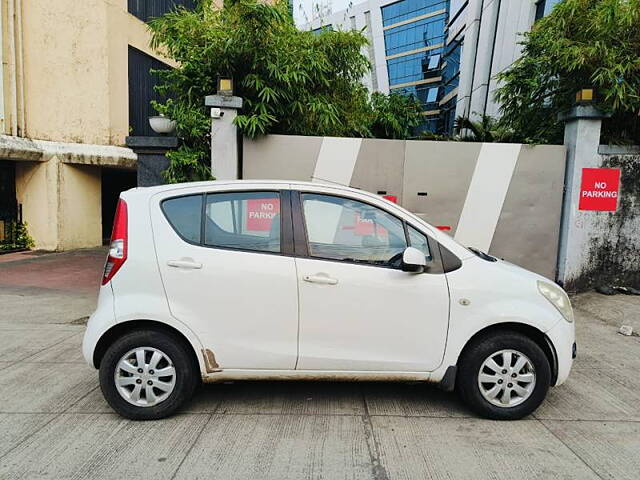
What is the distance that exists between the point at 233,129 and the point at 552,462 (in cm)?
576

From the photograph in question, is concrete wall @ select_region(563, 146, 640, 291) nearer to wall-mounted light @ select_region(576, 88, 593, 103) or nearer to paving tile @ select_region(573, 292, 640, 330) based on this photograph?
paving tile @ select_region(573, 292, 640, 330)

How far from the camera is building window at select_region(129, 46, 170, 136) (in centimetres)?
1362

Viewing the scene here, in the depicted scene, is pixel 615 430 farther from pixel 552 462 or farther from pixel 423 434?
pixel 423 434

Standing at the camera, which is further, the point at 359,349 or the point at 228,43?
the point at 228,43

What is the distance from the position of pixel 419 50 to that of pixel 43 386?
50683mm

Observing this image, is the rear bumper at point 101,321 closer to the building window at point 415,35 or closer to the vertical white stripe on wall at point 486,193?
the vertical white stripe on wall at point 486,193

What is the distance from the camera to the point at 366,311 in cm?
338

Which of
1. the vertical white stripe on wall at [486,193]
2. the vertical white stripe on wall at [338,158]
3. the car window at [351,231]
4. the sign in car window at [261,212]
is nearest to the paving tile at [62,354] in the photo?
the sign in car window at [261,212]

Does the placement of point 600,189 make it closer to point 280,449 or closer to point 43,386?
point 280,449

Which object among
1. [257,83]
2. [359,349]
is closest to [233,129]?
[257,83]

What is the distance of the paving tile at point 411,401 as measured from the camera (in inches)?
142

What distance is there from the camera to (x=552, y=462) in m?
2.94

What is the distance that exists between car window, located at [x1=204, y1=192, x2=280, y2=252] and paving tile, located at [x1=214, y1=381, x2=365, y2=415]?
1.27 metres

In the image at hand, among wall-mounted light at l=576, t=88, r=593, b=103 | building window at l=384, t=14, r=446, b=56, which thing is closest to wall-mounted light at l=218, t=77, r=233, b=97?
wall-mounted light at l=576, t=88, r=593, b=103
